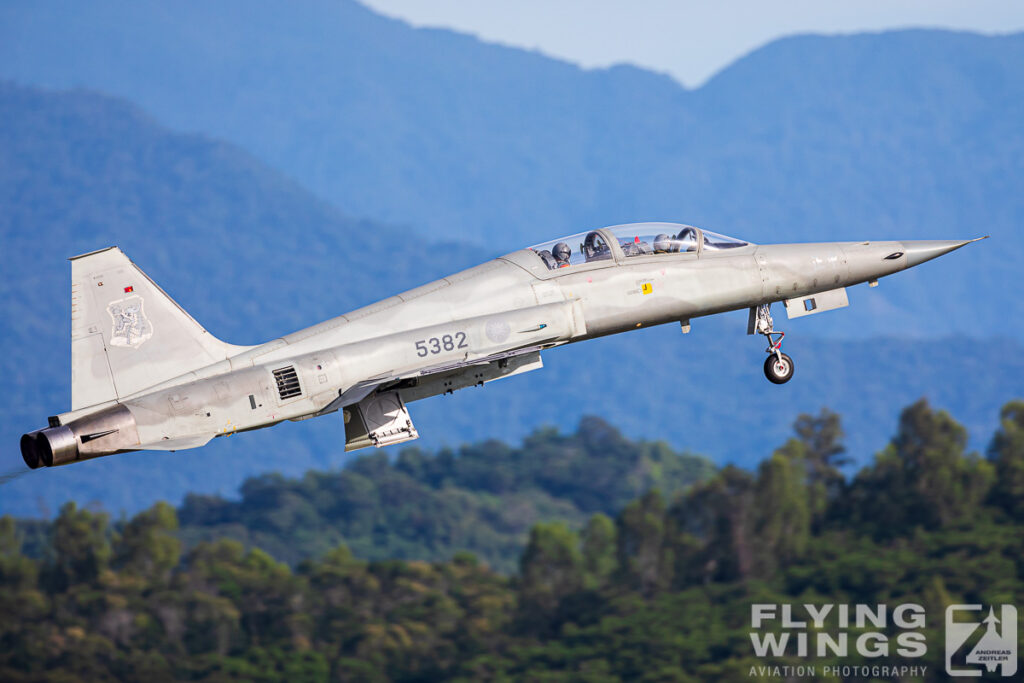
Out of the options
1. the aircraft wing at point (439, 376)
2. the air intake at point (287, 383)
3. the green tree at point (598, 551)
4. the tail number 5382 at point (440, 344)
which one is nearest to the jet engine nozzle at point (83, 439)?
the air intake at point (287, 383)

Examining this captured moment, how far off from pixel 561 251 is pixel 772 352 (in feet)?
14.2

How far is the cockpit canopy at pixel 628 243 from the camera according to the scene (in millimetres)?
21953

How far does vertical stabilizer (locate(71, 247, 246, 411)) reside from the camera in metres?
19.6

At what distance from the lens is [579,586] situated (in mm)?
103000

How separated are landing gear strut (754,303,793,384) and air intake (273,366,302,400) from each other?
8381 millimetres

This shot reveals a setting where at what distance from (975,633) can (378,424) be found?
6931 cm

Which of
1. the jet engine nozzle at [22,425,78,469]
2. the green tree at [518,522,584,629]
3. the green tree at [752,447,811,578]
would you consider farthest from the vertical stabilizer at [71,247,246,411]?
the green tree at [752,447,811,578]

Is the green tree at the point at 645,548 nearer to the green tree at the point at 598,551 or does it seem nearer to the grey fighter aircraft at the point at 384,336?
the green tree at the point at 598,551

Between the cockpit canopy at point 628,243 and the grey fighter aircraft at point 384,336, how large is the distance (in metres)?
0.02

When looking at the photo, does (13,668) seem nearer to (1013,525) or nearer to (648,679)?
(648,679)

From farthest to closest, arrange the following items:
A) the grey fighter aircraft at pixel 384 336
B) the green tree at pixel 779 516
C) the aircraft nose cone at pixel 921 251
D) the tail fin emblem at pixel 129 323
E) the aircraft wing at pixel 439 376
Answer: the green tree at pixel 779 516 → the aircraft nose cone at pixel 921 251 → the tail fin emblem at pixel 129 323 → the aircraft wing at pixel 439 376 → the grey fighter aircraft at pixel 384 336

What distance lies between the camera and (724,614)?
93.2 m

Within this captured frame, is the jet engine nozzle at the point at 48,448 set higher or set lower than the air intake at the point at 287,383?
lower

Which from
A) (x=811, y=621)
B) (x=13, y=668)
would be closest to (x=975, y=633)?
(x=811, y=621)
